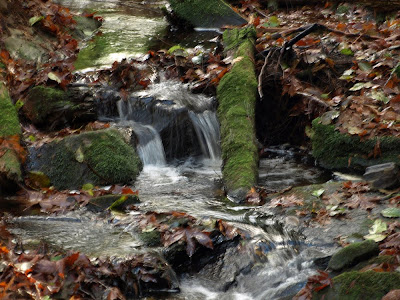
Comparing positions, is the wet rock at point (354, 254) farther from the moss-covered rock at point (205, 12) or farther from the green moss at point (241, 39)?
the moss-covered rock at point (205, 12)

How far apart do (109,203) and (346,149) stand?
10.5ft

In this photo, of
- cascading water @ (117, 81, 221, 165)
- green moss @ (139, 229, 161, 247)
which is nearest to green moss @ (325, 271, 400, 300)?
green moss @ (139, 229, 161, 247)

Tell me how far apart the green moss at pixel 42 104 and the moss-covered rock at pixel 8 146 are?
0.73m

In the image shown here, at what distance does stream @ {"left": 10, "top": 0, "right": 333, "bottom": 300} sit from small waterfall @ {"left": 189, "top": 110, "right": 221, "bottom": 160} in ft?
0.05

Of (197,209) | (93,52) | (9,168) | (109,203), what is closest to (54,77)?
(9,168)

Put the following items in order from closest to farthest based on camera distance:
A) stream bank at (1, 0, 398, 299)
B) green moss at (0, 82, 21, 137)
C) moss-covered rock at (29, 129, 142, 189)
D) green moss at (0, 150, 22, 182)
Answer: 1. stream bank at (1, 0, 398, 299)
2. green moss at (0, 150, 22, 182)
3. green moss at (0, 82, 21, 137)
4. moss-covered rock at (29, 129, 142, 189)

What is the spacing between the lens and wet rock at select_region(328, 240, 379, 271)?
4301 millimetres

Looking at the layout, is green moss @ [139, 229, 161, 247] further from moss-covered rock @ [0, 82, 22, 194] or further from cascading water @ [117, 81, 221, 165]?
cascading water @ [117, 81, 221, 165]

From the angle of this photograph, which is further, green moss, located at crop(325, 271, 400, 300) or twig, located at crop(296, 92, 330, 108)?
twig, located at crop(296, 92, 330, 108)

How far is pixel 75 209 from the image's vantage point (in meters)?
5.77

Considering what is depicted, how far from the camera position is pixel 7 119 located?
22.3 ft

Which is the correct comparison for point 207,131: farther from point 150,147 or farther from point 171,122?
point 150,147

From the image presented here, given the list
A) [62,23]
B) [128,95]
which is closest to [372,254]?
[128,95]

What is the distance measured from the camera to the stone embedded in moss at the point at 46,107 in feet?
26.2
